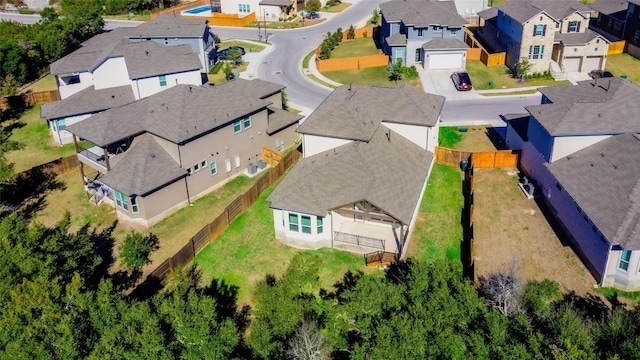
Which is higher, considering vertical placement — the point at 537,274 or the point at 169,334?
the point at 169,334

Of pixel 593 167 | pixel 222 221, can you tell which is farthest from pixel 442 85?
pixel 222 221

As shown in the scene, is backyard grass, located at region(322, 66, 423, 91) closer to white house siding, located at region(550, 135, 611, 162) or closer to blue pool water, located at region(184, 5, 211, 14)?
white house siding, located at region(550, 135, 611, 162)

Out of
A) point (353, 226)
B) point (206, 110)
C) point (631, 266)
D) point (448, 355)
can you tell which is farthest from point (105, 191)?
point (631, 266)

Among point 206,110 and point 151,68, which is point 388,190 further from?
point 151,68

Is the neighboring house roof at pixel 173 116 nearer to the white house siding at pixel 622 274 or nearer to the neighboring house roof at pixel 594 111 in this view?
the neighboring house roof at pixel 594 111

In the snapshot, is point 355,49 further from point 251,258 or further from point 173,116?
point 251,258

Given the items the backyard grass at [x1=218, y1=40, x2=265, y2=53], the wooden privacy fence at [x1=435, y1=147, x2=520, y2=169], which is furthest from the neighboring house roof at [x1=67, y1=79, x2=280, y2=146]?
the backyard grass at [x1=218, y1=40, x2=265, y2=53]
